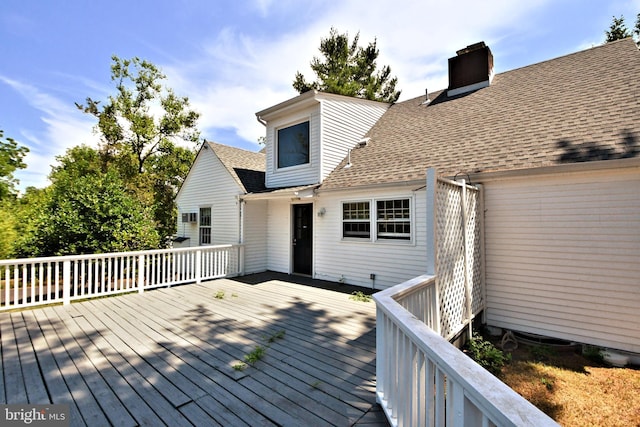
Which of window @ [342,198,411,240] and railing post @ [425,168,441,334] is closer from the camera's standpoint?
railing post @ [425,168,441,334]

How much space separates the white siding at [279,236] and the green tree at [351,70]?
1103 cm

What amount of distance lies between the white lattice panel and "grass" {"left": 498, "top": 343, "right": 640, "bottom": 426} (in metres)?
0.91

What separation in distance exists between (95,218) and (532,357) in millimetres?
10103

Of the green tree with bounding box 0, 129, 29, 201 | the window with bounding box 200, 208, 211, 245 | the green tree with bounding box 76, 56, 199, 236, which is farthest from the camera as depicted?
the green tree with bounding box 76, 56, 199, 236

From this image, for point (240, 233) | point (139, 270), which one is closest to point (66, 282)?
point (139, 270)

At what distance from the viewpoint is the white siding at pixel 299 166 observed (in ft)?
26.0

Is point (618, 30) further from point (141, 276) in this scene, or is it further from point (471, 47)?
point (141, 276)

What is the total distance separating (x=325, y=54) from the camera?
1731cm

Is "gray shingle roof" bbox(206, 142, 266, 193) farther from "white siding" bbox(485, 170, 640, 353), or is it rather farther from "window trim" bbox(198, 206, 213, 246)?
"white siding" bbox(485, 170, 640, 353)

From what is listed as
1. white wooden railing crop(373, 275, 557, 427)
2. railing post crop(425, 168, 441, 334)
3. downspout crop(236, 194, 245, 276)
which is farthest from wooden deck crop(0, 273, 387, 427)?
downspout crop(236, 194, 245, 276)

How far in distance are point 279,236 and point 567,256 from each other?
6.97 m

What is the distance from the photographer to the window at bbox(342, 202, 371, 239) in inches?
269

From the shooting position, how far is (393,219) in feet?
20.8

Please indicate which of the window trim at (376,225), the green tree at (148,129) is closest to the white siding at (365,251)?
the window trim at (376,225)
